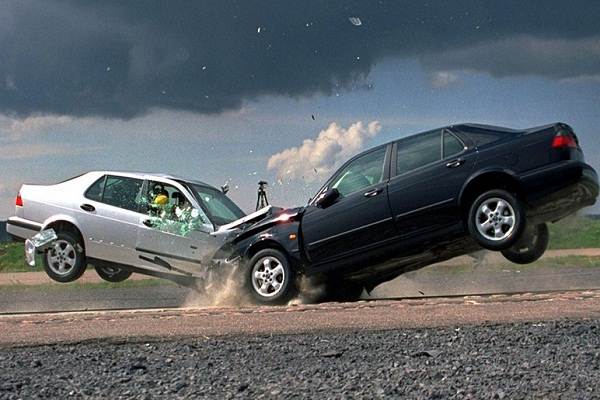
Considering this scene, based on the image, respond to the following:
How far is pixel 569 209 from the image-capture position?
11828mm

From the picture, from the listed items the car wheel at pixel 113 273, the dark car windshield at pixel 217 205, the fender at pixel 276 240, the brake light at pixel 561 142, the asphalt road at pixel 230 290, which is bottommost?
the asphalt road at pixel 230 290

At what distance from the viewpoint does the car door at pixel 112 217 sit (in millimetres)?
13828

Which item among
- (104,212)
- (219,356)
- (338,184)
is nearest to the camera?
(219,356)

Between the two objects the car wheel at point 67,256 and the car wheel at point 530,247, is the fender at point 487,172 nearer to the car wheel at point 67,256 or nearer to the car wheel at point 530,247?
the car wheel at point 530,247

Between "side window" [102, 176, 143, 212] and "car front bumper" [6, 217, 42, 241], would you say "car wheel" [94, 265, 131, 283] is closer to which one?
"car front bumper" [6, 217, 42, 241]

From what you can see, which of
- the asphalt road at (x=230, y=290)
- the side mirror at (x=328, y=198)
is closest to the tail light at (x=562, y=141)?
the side mirror at (x=328, y=198)

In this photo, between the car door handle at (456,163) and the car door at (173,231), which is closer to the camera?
the car door handle at (456,163)

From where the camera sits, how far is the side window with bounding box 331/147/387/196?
12016 mm

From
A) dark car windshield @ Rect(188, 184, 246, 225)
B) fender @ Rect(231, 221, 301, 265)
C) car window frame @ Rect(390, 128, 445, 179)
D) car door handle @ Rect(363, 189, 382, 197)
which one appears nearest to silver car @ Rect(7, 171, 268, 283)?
dark car windshield @ Rect(188, 184, 246, 225)

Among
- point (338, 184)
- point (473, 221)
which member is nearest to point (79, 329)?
point (338, 184)

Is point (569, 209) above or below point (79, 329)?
above

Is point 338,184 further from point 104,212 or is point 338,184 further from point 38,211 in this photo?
point 38,211

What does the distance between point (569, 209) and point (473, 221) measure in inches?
56.5

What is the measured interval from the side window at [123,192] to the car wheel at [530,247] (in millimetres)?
5395
